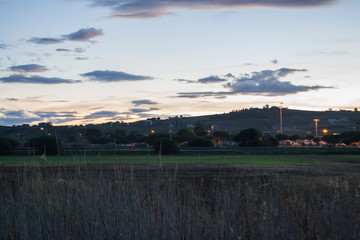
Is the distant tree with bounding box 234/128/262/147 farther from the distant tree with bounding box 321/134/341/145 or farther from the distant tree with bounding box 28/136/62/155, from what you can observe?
the distant tree with bounding box 28/136/62/155

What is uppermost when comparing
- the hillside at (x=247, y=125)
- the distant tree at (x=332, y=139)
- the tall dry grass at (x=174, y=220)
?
the hillside at (x=247, y=125)

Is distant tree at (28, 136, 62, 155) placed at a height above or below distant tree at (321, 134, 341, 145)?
above

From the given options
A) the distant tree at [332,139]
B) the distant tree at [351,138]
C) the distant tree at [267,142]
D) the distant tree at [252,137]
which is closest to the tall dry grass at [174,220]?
the distant tree at [252,137]

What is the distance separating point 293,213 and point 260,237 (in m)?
0.94

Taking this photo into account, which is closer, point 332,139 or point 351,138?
point 351,138

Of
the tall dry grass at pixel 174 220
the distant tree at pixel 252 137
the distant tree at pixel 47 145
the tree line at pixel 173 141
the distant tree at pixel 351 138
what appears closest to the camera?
the tall dry grass at pixel 174 220

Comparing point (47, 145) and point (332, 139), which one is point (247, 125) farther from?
point (47, 145)

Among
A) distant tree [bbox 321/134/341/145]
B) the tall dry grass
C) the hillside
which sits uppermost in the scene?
the hillside

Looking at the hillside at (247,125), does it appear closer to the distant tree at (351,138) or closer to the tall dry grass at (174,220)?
the distant tree at (351,138)

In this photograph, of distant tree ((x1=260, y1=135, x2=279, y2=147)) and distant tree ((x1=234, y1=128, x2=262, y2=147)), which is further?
distant tree ((x1=260, y1=135, x2=279, y2=147))

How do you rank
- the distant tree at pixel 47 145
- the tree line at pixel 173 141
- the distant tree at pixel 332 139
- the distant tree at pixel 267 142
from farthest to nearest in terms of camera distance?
1. the distant tree at pixel 332 139
2. the distant tree at pixel 267 142
3. the tree line at pixel 173 141
4. the distant tree at pixel 47 145

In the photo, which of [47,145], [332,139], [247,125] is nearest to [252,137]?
[332,139]

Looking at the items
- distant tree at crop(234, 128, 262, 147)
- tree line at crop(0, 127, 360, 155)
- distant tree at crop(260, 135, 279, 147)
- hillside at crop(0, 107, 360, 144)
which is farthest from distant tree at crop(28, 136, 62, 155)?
hillside at crop(0, 107, 360, 144)

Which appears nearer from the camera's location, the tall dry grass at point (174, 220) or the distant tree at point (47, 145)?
the tall dry grass at point (174, 220)
